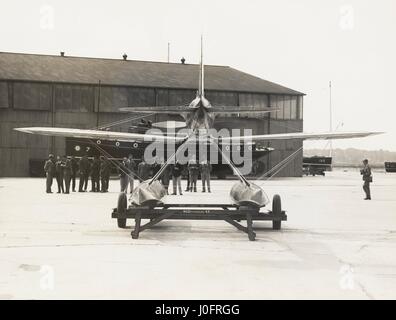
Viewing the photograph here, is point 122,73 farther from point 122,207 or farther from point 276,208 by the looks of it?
point 276,208

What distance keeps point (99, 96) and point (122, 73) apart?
4.96 meters

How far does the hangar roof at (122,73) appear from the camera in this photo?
42688 mm

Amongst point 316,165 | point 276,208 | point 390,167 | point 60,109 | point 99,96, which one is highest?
point 99,96

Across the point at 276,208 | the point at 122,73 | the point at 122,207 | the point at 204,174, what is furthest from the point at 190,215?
the point at 122,73

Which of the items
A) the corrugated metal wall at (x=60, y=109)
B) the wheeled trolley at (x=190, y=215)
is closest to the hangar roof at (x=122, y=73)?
the corrugated metal wall at (x=60, y=109)

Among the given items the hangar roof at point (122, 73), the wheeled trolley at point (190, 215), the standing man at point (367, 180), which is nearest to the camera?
the wheeled trolley at point (190, 215)

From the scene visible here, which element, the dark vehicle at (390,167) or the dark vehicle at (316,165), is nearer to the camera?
the dark vehicle at (316,165)

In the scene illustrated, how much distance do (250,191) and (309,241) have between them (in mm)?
1953

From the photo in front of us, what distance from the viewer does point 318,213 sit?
48.9ft

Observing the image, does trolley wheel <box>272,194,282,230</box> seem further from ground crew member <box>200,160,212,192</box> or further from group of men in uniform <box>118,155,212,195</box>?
ground crew member <box>200,160,212,192</box>

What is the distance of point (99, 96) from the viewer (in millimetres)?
41594

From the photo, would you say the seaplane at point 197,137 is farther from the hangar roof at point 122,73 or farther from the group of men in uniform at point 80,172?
the hangar roof at point 122,73

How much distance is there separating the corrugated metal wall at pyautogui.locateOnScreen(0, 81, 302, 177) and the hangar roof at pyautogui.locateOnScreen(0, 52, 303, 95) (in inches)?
Answer: 26.5
